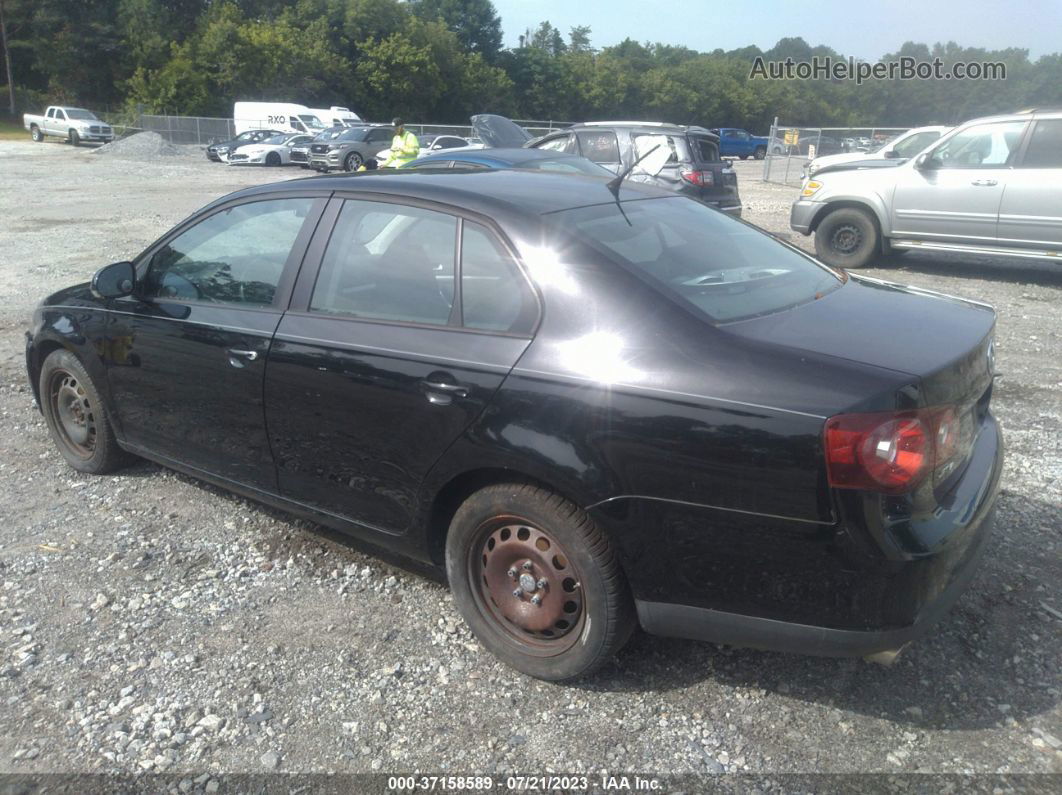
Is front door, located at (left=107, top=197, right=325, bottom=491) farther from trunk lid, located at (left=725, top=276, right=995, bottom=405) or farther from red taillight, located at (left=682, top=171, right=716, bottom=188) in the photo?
red taillight, located at (left=682, top=171, right=716, bottom=188)

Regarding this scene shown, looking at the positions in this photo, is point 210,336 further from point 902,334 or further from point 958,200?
point 958,200

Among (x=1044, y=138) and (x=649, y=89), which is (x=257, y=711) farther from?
(x=649, y=89)

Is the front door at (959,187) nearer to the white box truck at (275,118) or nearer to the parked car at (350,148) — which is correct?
the parked car at (350,148)

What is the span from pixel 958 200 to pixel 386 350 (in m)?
9.00

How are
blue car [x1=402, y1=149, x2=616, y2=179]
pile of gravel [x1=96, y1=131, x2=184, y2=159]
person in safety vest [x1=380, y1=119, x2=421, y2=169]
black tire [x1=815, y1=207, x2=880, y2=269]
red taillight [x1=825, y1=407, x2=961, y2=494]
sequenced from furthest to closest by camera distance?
pile of gravel [x1=96, y1=131, x2=184, y2=159] < person in safety vest [x1=380, y1=119, x2=421, y2=169] < black tire [x1=815, y1=207, x2=880, y2=269] < blue car [x1=402, y1=149, x2=616, y2=179] < red taillight [x1=825, y1=407, x2=961, y2=494]

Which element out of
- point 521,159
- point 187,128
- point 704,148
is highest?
point 187,128

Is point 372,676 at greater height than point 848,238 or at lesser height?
lesser

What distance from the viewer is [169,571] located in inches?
153

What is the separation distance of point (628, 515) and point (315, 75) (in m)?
58.4

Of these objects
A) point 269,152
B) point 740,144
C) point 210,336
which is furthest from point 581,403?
point 740,144

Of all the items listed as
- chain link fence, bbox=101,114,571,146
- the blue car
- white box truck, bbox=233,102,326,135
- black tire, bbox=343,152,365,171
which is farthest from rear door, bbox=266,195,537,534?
chain link fence, bbox=101,114,571,146

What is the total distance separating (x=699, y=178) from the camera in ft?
42.4

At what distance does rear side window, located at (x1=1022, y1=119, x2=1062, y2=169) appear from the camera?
962cm

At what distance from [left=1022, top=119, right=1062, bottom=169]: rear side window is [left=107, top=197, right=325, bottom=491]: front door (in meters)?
8.90
